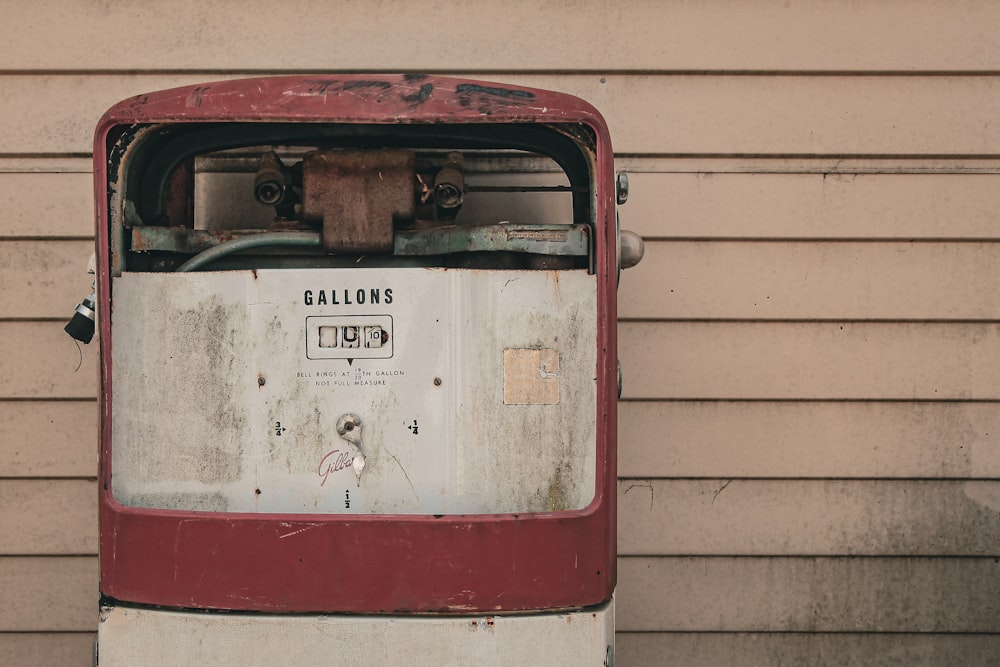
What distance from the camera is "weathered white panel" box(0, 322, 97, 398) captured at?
2.60 meters

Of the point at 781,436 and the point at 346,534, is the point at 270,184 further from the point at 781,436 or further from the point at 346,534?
the point at 781,436

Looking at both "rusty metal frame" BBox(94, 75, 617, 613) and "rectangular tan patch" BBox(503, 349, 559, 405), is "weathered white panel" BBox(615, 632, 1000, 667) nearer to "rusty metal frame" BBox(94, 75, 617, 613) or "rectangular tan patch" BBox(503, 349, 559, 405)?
"rusty metal frame" BBox(94, 75, 617, 613)

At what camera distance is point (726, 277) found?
2.64 m

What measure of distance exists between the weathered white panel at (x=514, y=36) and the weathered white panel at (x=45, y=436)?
1107 mm

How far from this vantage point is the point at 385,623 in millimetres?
1718

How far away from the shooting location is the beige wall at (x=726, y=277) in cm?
259

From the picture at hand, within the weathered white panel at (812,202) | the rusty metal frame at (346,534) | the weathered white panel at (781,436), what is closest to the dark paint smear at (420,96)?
the rusty metal frame at (346,534)

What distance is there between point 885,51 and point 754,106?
466mm

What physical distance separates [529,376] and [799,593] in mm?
1533

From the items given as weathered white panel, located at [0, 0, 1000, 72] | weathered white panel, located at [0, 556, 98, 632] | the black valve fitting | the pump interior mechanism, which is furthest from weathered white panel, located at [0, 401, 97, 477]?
weathered white panel, located at [0, 0, 1000, 72]

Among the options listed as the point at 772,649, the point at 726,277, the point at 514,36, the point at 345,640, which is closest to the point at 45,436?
the point at 345,640

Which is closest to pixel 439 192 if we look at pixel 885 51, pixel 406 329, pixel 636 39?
pixel 406 329

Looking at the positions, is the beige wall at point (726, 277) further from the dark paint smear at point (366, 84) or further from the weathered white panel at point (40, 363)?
the dark paint smear at point (366, 84)

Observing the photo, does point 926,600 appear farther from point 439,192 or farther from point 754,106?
point 439,192
